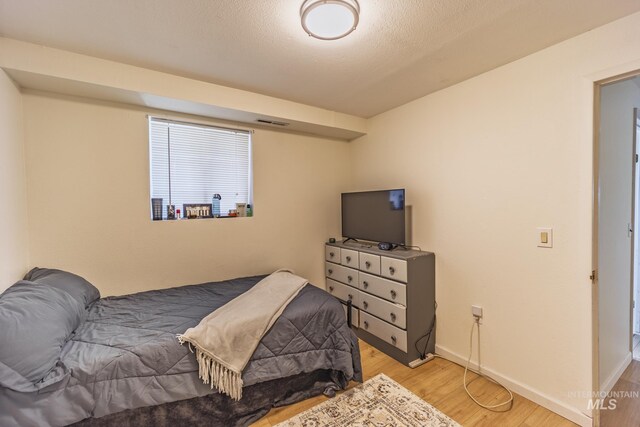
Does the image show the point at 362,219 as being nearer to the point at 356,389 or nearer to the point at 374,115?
the point at 374,115

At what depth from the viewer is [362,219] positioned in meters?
3.07

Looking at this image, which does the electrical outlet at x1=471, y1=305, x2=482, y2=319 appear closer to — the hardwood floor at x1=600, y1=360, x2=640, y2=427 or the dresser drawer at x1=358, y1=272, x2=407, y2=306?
the dresser drawer at x1=358, y1=272, x2=407, y2=306

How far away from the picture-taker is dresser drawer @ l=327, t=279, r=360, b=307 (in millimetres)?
2930

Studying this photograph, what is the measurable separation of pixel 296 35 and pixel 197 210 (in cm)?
184

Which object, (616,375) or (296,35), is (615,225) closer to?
(616,375)

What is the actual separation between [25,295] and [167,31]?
170 cm

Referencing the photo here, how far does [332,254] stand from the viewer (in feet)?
10.9

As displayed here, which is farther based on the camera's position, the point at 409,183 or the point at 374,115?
the point at 374,115

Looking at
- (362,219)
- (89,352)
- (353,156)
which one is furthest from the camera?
(353,156)

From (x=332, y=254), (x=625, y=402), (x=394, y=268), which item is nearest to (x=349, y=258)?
(x=332, y=254)

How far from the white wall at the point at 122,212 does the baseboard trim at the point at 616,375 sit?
9.07ft

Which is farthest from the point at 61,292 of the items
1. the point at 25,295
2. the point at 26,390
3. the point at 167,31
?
the point at 167,31

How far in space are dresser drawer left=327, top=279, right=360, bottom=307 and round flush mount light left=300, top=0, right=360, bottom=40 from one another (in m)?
2.29

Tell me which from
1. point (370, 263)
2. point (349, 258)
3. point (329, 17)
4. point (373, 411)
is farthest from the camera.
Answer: point (349, 258)
